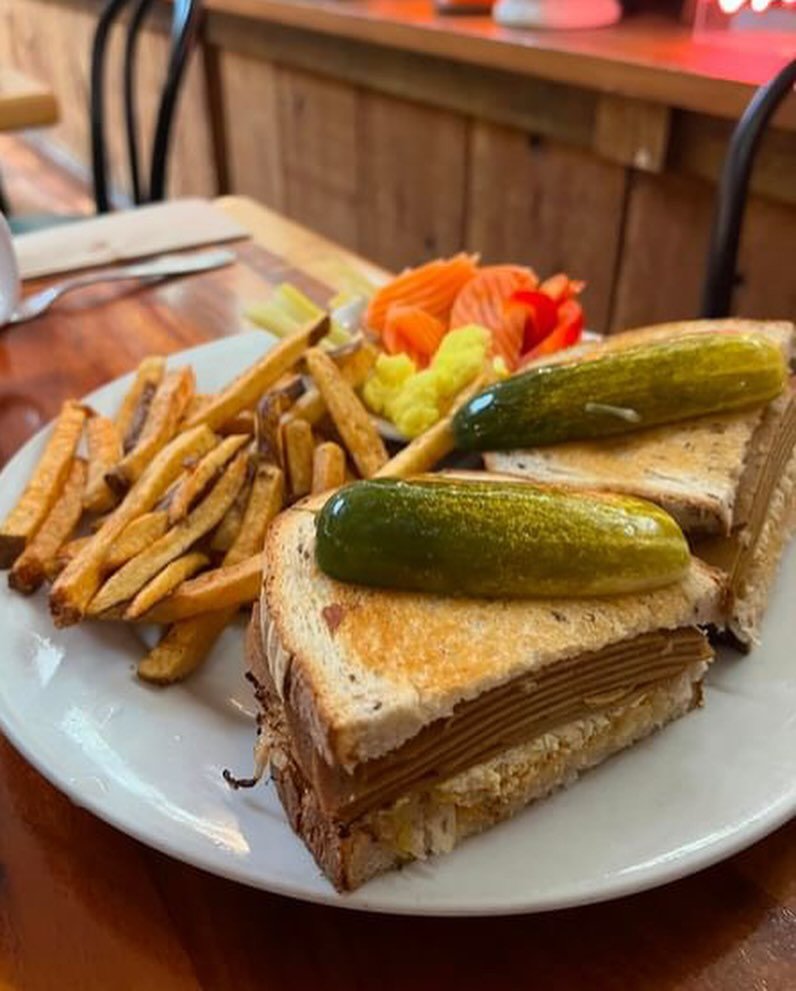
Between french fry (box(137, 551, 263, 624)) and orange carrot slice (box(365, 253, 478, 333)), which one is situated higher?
orange carrot slice (box(365, 253, 478, 333))

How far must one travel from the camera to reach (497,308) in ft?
5.63

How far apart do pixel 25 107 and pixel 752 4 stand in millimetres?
2347

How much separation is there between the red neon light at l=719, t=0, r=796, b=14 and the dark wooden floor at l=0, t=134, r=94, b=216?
4818 mm

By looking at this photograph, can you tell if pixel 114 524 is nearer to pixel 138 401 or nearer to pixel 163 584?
pixel 163 584

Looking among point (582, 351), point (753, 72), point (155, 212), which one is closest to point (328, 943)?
point (582, 351)

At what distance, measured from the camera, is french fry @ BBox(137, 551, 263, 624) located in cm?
110

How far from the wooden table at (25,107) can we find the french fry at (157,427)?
75.3 inches

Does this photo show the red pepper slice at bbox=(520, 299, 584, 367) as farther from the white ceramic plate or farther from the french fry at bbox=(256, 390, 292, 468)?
the white ceramic plate

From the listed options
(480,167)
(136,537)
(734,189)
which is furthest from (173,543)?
(480,167)

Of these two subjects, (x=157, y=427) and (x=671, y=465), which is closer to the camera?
(x=671, y=465)

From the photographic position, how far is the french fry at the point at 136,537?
3.79 feet

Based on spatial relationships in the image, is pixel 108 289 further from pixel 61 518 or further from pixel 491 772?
pixel 491 772

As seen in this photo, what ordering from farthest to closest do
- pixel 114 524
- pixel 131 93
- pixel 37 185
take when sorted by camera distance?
pixel 37 185 < pixel 131 93 < pixel 114 524

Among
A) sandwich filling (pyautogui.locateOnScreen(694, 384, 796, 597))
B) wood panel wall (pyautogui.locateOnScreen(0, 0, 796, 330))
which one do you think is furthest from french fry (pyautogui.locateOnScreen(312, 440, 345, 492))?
wood panel wall (pyautogui.locateOnScreen(0, 0, 796, 330))
